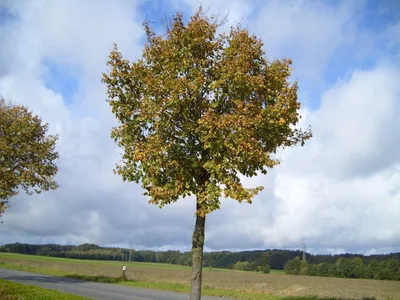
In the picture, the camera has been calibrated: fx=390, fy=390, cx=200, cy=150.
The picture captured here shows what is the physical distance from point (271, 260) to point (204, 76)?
396 ft

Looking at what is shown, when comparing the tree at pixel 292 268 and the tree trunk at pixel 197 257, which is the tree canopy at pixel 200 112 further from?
the tree at pixel 292 268

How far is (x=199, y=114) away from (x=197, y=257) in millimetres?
4261

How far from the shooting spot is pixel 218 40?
40.0 ft

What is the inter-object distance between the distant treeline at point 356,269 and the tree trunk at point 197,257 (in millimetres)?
79003

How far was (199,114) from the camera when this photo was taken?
11.7 metres

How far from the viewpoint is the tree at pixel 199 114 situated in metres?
10.8

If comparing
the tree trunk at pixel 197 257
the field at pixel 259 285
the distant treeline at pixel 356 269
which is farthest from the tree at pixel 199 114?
the distant treeline at pixel 356 269

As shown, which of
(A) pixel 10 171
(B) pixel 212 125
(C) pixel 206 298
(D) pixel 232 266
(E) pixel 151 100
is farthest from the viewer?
(D) pixel 232 266

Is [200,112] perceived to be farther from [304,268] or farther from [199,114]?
[304,268]

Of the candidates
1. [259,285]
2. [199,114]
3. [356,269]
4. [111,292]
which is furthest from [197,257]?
[356,269]

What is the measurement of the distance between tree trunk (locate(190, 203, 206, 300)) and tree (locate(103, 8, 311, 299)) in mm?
29

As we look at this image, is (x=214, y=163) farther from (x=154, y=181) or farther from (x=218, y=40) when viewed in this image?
(x=218, y=40)

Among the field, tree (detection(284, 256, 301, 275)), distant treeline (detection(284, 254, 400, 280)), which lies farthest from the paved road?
tree (detection(284, 256, 301, 275))

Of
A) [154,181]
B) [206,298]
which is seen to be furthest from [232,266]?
[154,181]
